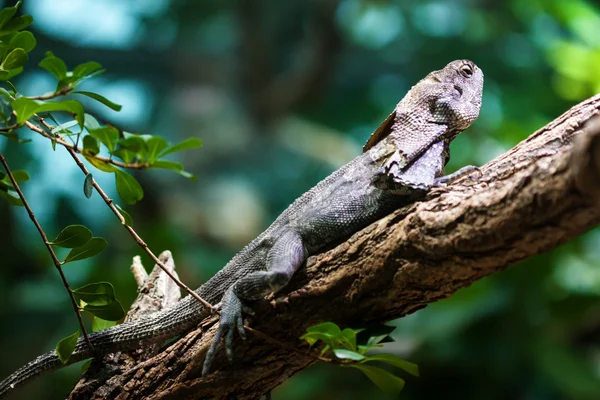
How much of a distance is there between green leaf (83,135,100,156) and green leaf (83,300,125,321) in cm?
65

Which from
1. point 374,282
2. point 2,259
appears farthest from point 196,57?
point 374,282

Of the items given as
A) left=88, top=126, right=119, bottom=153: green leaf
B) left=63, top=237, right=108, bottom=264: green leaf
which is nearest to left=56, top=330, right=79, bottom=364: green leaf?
left=63, top=237, right=108, bottom=264: green leaf

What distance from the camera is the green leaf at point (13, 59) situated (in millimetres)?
2193

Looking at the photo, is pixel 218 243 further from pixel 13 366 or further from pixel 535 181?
pixel 535 181

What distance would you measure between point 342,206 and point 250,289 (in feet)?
1.86

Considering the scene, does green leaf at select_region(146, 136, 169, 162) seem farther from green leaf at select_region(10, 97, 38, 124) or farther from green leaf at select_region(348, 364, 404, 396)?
green leaf at select_region(348, 364, 404, 396)

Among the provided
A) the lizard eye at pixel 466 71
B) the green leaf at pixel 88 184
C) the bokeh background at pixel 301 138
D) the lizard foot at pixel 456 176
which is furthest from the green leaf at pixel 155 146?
the bokeh background at pixel 301 138

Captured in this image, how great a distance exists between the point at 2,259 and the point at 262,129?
4821 mm

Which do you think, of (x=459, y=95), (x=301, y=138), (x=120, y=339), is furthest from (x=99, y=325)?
(x=301, y=138)

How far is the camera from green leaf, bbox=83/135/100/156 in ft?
7.38

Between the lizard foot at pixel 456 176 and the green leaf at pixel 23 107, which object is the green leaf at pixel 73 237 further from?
the lizard foot at pixel 456 176

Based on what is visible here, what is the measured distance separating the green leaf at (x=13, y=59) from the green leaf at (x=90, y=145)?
38cm

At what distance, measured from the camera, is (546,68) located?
8.30 m

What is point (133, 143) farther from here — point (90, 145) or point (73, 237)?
point (73, 237)
